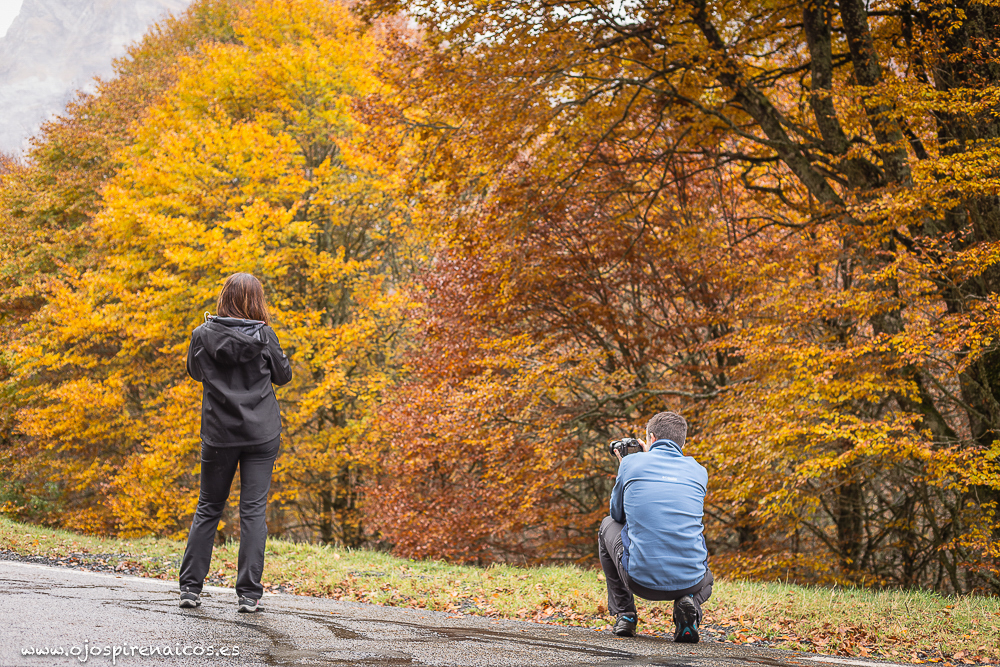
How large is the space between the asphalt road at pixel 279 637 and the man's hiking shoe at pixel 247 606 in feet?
0.14

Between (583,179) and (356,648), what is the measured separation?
8.29 metres

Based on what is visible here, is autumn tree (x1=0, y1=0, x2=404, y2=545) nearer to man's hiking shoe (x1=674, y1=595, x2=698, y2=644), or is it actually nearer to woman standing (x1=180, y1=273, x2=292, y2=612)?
woman standing (x1=180, y1=273, x2=292, y2=612)

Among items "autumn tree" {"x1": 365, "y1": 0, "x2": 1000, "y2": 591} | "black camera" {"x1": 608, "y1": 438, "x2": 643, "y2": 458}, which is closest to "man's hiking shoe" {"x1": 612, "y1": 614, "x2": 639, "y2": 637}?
"black camera" {"x1": 608, "y1": 438, "x2": 643, "y2": 458}

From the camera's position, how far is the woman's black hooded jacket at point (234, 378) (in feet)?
12.3

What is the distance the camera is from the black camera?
14.2ft

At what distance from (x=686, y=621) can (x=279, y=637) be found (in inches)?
86.8

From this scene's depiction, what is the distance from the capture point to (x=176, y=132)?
16.1 metres

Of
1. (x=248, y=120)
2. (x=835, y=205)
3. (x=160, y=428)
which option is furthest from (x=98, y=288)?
(x=835, y=205)

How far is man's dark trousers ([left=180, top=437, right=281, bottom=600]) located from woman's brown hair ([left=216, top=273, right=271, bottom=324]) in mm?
710

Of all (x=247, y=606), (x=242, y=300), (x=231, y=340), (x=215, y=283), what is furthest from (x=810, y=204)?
(x=215, y=283)

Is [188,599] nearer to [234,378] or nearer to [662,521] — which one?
[234,378]

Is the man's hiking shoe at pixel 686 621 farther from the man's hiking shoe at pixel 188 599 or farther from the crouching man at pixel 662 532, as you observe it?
the man's hiking shoe at pixel 188 599

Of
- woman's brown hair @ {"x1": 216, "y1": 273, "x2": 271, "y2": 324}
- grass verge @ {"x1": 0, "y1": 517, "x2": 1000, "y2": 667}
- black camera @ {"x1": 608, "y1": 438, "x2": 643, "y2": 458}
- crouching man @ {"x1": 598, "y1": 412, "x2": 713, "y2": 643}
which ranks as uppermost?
woman's brown hair @ {"x1": 216, "y1": 273, "x2": 271, "y2": 324}

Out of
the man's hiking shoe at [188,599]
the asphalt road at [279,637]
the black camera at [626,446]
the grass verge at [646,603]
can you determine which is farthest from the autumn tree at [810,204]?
the man's hiking shoe at [188,599]
